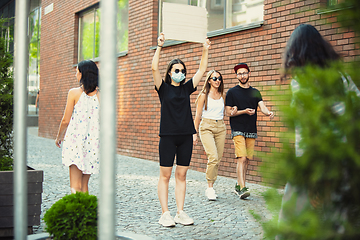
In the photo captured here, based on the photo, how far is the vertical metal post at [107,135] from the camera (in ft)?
4.83

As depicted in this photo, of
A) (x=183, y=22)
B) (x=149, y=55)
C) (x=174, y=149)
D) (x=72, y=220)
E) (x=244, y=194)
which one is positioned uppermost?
(x=149, y=55)

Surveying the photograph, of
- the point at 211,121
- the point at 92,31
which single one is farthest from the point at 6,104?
the point at 92,31

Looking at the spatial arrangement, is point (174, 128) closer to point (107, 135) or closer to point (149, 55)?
point (107, 135)

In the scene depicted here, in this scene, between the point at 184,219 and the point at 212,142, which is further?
the point at 212,142

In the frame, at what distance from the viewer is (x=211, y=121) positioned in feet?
19.8

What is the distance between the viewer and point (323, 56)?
6.95ft

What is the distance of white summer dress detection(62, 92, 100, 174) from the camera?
13.6 ft

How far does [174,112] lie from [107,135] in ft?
9.51

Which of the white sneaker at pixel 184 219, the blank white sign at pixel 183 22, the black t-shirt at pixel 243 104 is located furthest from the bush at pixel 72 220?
the black t-shirt at pixel 243 104

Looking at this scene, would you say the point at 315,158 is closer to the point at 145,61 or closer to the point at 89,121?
the point at 89,121

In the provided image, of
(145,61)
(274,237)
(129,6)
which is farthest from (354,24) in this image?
(129,6)

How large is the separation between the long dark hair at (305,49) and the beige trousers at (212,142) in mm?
3776

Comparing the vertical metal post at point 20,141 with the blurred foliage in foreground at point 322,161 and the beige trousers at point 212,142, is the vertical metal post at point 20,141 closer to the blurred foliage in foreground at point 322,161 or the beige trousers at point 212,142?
the blurred foliage in foreground at point 322,161

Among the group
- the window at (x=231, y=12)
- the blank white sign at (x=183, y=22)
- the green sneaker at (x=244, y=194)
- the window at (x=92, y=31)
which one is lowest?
the green sneaker at (x=244, y=194)
